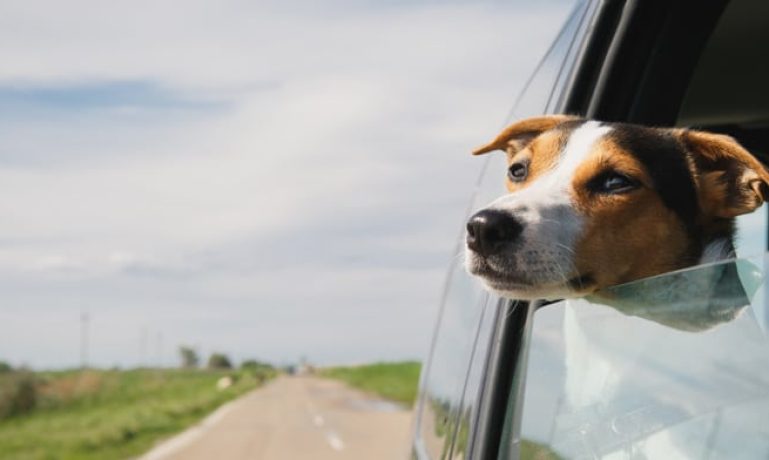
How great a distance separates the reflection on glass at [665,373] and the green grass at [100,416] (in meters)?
24.5

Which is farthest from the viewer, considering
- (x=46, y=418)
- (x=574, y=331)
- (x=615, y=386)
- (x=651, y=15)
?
(x=46, y=418)

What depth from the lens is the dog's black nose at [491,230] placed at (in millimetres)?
2504

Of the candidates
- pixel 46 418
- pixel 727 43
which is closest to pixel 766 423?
pixel 727 43

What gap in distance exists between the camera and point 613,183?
8.59ft

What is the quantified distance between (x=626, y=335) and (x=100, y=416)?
4105 cm

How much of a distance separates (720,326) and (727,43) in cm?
221

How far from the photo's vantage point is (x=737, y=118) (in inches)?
165

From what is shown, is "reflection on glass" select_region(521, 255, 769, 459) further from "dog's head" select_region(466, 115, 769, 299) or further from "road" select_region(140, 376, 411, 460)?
"road" select_region(140, 376, 411, 460)

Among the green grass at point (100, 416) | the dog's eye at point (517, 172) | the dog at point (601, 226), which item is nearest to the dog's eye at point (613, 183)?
the dog at point (601, 226)

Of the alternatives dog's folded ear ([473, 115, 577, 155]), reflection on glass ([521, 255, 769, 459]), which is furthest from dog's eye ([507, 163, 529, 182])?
reflection on glass ([521, 255, 769, 459])

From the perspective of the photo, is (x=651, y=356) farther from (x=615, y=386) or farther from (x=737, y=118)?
A: (x=737, y=118)

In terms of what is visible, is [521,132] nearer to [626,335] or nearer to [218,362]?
[626,335]

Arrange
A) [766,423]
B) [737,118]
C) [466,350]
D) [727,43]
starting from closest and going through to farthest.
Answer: [766,423] < [466,350] < [727,43] < [737,118]

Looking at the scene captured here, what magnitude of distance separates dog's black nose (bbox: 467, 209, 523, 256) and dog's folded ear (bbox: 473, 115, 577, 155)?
1.46 feet
